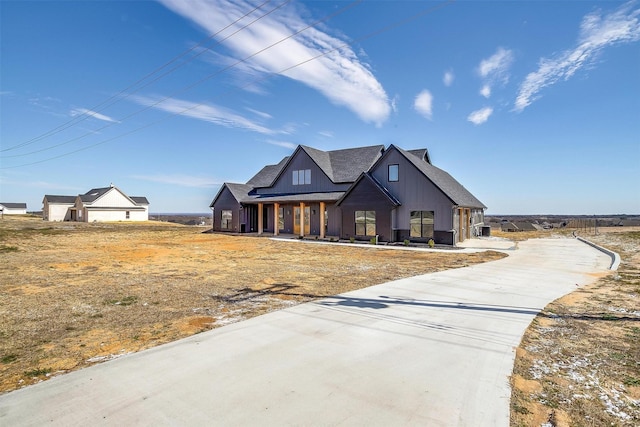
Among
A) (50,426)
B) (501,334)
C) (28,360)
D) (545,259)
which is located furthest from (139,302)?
(545,259)

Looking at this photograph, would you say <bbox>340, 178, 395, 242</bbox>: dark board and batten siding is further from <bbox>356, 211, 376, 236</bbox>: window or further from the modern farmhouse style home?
<bbox>356, 211, 376, 236</bbox>: window

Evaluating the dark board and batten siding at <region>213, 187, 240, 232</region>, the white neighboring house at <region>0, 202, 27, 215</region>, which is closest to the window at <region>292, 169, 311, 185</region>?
the dark board and batten siding at <region>213, 187, 240, 232</region>

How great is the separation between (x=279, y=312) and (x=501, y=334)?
4.07 m

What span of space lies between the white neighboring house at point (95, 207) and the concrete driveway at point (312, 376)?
56.7 metres

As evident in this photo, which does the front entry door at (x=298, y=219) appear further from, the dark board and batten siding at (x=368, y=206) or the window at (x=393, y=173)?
the window at (x=393, y=173)

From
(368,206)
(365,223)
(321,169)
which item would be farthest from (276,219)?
(368,206)

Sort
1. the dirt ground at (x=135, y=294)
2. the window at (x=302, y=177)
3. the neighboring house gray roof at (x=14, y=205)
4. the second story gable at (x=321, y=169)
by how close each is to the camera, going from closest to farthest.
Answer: the dirt ground at (x=135, y=294)
the second story gable at (x=321, y=169)
the window at (x=302, y=177)
the neighboring house gray roof at (x=14, y=205)

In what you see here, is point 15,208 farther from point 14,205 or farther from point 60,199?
point 60,199

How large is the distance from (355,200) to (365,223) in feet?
6.09

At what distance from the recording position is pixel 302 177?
28969 millimetres

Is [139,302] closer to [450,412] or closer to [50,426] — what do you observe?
[50,426]

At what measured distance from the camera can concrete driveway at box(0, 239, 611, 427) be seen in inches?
127

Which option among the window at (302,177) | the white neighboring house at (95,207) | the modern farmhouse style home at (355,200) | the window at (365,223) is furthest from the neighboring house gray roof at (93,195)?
the window at (365,223)

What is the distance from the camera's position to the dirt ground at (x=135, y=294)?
4980 millimetres
